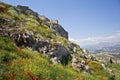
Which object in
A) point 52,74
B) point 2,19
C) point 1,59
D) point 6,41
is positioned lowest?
point 52,74

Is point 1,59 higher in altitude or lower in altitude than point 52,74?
higher

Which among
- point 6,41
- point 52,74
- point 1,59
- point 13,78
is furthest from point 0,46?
point 13,78

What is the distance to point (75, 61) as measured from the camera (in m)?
32.1

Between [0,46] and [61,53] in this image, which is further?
[61,53]

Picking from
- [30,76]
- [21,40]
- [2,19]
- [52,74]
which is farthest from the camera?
[2,19]

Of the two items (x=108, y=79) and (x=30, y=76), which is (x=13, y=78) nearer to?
(x=30, y=76)

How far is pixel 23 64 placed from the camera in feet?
50.3

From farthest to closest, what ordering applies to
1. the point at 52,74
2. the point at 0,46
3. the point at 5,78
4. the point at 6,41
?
the point at 6,41 → the point at 0,46 → the point at 52,74 → the point at 5,78

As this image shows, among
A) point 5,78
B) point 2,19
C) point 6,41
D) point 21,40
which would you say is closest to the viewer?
point 5,78

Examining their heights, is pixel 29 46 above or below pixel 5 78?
above

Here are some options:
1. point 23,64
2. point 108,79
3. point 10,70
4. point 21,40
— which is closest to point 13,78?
point 10,70

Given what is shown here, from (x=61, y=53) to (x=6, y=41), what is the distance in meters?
12.6

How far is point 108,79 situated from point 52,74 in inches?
787

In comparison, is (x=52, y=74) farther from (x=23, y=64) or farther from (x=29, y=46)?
(x=29, y=46)
